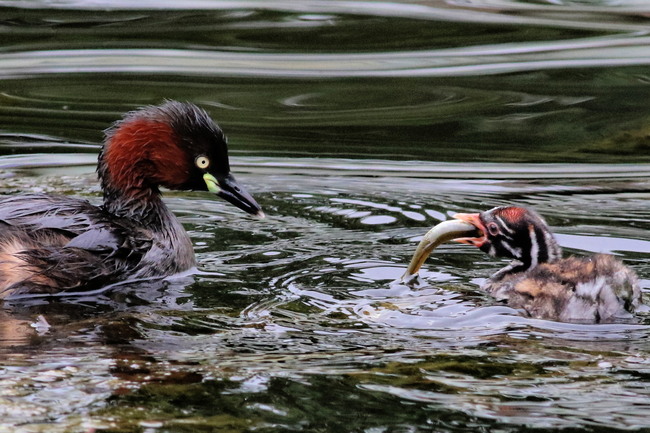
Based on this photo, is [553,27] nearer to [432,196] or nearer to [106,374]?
[432,196]

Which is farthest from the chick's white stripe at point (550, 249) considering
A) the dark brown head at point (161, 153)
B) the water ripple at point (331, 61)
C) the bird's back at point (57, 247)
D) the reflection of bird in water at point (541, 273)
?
the water ripple at point (331, 61)

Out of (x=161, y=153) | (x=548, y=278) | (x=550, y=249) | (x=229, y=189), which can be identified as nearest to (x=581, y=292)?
(x=548, y=278)

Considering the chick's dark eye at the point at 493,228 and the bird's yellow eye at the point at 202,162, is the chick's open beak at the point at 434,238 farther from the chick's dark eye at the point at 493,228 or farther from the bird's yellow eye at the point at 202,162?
the bird's yellow eye at the point at 202,162

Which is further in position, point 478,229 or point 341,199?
point 341,199

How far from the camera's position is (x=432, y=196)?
28.3 feet

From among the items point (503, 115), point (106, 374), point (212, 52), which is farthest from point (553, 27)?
point (106, 374)

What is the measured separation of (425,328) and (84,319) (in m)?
1.65

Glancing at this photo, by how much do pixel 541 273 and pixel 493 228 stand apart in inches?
22.3

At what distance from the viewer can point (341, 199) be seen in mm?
8500

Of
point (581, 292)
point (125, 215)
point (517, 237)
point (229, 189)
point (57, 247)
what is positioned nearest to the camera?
point (581, 292)

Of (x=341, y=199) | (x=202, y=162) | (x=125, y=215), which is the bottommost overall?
(x=341, y=199)

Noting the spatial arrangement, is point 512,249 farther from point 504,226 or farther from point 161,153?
point 161,153

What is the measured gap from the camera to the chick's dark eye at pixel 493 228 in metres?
6.72

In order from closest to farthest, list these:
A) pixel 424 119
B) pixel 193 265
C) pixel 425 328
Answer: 1. pixel 425 328
2. pixel 193 265
3. pixel 424 119
